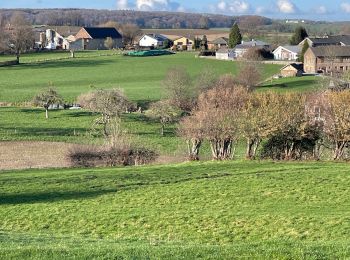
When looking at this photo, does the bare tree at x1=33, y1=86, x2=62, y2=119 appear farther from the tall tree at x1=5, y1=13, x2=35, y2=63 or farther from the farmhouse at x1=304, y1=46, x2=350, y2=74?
the tall tree at x1=5, y1=13, x2=35, y2=63

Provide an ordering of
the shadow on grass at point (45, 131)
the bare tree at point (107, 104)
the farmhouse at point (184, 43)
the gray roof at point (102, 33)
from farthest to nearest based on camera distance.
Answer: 1. the gray roof at point (102, 33)
2. the farmhouse at point (184, 43)
3. the shadow on grass at point (45, 131)
4. the bare tree at point (107, 104)

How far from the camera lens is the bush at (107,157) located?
1396 inches

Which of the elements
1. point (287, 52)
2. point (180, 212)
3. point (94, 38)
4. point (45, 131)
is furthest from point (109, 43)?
point (180, 212)

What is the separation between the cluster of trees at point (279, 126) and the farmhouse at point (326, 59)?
192 ft

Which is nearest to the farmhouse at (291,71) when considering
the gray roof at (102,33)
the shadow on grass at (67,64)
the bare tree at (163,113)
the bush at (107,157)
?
the shadow on grass at (67,64)

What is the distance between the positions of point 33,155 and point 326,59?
6767cm

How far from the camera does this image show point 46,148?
135 ft

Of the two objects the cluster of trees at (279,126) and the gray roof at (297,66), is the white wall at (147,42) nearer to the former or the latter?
the gray roof at (297,66)

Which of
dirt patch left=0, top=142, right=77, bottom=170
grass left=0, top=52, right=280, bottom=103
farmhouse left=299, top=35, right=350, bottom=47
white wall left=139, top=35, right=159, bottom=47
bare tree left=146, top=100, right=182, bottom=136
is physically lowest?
dirt patch left=0, top=142, right=77, bottom=170

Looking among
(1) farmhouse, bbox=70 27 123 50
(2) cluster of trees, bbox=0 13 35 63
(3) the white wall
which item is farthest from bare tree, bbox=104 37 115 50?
(2) cluster of trees, bbox=0 13 35 63

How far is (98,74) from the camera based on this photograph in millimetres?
92250

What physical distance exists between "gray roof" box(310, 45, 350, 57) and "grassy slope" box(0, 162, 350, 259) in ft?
219

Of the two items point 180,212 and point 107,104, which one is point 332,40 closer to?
point 107,104

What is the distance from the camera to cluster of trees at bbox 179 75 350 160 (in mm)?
35344
